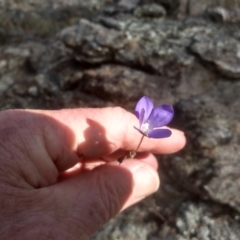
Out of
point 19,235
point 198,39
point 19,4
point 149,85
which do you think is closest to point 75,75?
point 149,85

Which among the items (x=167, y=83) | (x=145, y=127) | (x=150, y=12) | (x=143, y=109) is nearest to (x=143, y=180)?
(x=145, y=127)

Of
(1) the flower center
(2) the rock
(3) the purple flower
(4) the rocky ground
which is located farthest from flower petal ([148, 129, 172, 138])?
(2) the rock

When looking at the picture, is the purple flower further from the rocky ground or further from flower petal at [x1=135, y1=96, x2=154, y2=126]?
the rocky ground

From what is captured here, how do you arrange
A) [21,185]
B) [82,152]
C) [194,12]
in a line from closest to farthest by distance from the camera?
1. [21,185]
2. [82,152]
3. [194,12]

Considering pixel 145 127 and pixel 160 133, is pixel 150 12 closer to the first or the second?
pixel 145 127

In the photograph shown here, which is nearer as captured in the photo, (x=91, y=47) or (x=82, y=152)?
(x=82, y=152)

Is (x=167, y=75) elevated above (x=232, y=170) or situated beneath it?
elevated above

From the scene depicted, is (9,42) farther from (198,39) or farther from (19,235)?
(19,235)

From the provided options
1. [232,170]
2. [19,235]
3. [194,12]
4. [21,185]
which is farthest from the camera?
[194,12]

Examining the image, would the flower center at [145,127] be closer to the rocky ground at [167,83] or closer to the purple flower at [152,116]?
the purple flower at [152,116]
